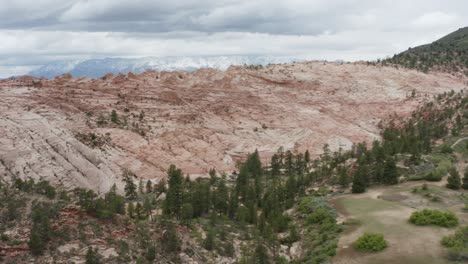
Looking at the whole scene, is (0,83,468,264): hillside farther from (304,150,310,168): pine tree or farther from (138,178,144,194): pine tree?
(304,150,310,168): pine tree

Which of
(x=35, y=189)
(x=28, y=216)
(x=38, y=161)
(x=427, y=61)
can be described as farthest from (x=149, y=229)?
(x=427, y=61)

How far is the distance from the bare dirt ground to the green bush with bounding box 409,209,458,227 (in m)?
0.94

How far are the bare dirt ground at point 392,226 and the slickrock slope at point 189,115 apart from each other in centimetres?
3775

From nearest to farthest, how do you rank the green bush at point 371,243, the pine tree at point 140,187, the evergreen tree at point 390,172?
the green bush at point 371,243 < the evergreen tree at point 390,172 < the pine tree at point 140,187

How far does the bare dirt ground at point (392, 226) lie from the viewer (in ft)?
148

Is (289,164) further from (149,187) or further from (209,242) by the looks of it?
(209,242)

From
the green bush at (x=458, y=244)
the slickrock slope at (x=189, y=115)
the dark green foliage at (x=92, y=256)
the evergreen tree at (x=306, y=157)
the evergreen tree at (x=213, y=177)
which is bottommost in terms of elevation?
the evergreen tree at (x=213, y=177)

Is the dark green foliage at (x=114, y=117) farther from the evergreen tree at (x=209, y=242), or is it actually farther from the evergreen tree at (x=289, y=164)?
the evergreen tree at (x=209, y=242)

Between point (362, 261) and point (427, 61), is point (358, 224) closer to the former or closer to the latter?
point (362, 261)

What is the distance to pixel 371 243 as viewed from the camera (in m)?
47.3

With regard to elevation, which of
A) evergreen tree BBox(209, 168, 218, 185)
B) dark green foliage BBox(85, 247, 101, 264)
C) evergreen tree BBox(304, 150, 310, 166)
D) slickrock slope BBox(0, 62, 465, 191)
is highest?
slickrock slope BBox(0, 62, 465, 191)

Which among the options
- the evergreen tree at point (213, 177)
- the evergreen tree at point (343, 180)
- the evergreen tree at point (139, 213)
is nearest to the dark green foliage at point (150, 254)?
the evergreen tree at point (139, 213)

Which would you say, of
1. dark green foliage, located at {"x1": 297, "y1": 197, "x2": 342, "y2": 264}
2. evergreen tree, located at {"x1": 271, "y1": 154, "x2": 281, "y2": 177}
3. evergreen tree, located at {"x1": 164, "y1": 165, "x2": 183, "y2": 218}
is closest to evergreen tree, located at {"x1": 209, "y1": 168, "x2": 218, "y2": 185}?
evergreen tree, located at {"x1": 271, "y1": 154, "x2": 281, "y2": 177}

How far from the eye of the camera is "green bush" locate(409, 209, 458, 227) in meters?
50.8
